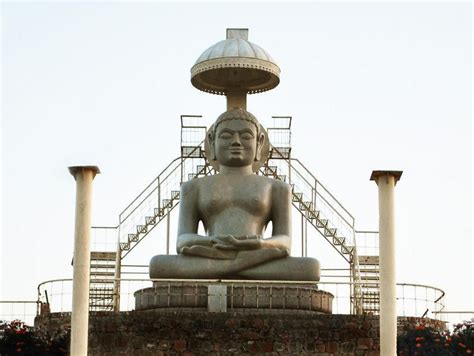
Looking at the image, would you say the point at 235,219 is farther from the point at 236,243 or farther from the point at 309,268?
the point at 309,268

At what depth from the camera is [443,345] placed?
16.0 m

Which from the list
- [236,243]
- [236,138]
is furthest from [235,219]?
[236,138]

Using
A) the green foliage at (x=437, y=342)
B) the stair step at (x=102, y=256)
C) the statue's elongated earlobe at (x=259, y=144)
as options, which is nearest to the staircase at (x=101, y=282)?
the stair step at (x=102, y=256)

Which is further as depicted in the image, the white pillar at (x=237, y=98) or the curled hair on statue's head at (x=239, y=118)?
the white pillar at (x=237, y=98)

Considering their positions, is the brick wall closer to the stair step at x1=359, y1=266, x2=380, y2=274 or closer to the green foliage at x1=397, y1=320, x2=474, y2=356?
the green foliage at x1=397, y1=320, x2=474, y2=356

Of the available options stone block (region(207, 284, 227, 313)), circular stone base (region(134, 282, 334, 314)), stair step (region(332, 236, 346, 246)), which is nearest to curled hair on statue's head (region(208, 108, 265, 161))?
circular stone base (region(134, 282, 334, 314))

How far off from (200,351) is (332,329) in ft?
6.36

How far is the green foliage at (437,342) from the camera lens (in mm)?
15977

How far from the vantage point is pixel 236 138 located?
21.5 metres

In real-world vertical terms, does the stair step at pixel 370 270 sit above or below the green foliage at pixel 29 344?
above

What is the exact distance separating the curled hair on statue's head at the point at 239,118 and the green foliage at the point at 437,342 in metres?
6.41

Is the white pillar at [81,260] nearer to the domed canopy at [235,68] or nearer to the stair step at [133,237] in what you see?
the domed canopy at [235,68]

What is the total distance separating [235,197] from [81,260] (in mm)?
7771

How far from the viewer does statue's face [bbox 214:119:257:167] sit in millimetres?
21484
